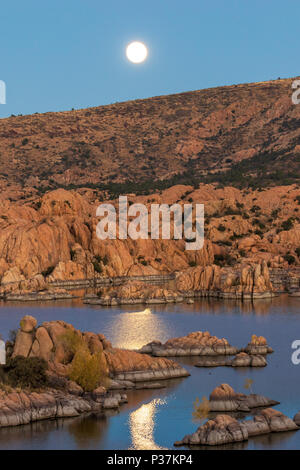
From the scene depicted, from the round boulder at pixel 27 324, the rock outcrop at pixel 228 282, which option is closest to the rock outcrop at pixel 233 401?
the round boulder at pixel 27 324

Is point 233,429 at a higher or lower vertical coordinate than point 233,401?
lower

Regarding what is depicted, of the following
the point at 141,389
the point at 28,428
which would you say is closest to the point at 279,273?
the point at 141,389

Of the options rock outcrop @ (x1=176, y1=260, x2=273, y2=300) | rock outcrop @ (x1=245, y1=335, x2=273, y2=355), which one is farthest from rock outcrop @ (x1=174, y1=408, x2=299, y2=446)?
rock outcrop @ (x1=176, y1=260, x2=273, y2=300)

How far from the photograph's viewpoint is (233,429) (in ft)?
133

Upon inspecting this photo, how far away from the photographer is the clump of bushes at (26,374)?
47.6 m

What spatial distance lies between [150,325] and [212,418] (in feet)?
142

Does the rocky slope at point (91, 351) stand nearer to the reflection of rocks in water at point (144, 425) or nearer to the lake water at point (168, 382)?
the lake water at point (168, 382)

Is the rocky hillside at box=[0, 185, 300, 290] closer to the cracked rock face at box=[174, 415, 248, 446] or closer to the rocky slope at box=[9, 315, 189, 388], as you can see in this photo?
the rocky slope at box=[9, 315, 189, 388]

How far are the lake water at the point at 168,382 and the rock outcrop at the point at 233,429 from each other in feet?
1.66

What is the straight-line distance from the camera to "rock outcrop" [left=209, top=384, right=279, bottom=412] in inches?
1852

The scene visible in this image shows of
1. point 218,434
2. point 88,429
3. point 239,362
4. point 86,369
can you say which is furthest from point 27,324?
point 218,434

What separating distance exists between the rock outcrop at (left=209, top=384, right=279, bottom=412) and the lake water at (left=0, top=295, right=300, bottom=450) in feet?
4.18

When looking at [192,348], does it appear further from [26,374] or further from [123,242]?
[123,242]

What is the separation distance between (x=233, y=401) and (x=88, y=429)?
951 cm
